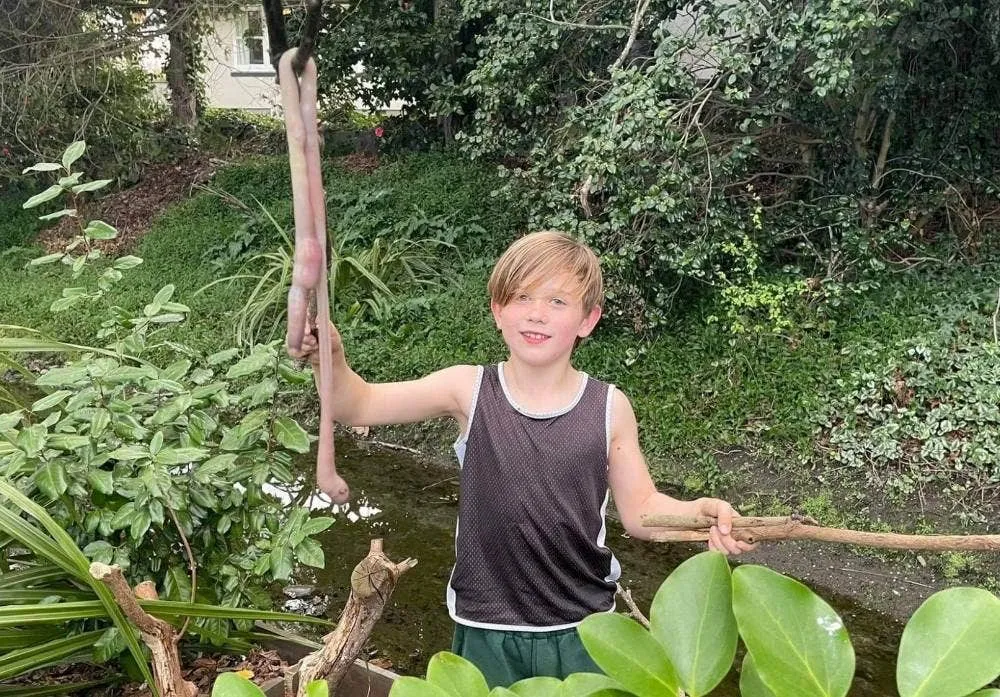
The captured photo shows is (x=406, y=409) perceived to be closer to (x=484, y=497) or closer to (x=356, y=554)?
(x=484, y=497)

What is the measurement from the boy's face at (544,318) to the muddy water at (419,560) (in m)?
1.57

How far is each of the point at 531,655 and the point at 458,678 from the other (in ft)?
3.00

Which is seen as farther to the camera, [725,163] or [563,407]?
[725,163]

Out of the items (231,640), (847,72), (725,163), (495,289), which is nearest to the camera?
(495,289)

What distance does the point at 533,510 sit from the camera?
1450 mm

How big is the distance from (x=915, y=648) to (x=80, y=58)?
340 inches

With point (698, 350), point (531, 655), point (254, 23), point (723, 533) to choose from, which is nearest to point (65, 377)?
point (531, 655)

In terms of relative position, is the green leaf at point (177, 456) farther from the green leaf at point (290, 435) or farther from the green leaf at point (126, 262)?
the green leaf at point (126, 262)

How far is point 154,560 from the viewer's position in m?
1.68

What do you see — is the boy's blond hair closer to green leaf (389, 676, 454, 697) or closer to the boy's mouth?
the boy's mouth

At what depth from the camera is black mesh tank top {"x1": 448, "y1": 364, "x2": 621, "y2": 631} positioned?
4.78 feet

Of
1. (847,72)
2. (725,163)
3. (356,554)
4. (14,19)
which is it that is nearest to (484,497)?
(356,554)

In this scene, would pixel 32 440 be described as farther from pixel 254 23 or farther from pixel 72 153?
pixel 254 23

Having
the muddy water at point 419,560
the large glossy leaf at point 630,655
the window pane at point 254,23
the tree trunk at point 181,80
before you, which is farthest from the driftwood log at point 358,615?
the tree trunk at point 181,80
